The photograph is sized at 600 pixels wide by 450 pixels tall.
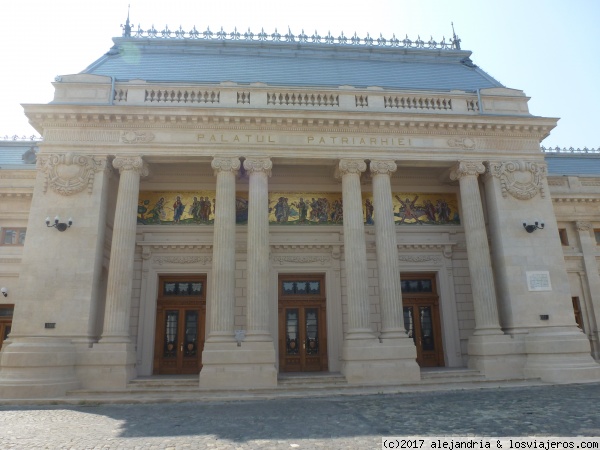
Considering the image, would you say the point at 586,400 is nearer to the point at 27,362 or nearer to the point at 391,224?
the point at 391,224

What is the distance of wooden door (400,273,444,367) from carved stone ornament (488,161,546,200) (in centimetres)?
518

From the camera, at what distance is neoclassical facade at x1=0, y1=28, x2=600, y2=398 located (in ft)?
50.6

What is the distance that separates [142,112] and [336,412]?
13.2 metres

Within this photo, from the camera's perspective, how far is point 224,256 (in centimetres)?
1619

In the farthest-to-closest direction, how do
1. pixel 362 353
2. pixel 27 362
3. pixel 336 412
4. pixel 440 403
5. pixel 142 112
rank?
pixel 142 112, pixel 362 353, pixel 27 362, pixel 440 403, pixel 336 412

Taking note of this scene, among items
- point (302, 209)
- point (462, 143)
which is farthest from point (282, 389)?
point (462, 143)

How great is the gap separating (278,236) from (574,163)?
20.0m

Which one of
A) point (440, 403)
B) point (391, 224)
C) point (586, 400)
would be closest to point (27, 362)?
point (440, 403)

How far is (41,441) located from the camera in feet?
26.4

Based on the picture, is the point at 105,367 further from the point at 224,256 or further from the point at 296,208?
the point at 296,208

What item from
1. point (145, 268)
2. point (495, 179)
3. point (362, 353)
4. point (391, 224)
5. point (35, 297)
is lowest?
point (362, 353)

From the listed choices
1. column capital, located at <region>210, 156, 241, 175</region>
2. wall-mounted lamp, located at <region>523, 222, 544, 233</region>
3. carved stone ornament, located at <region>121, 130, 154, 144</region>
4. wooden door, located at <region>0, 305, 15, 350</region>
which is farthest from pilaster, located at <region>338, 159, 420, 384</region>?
wooden door, located at <region>0, 305, 15, 350</region>

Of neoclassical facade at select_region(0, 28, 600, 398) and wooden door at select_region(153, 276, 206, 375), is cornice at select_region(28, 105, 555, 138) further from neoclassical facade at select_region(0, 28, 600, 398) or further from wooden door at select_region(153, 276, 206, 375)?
wooden door at select_region(153, 276, 206, 375)

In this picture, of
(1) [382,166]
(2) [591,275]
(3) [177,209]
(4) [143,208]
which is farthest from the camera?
(2) [591,275]
